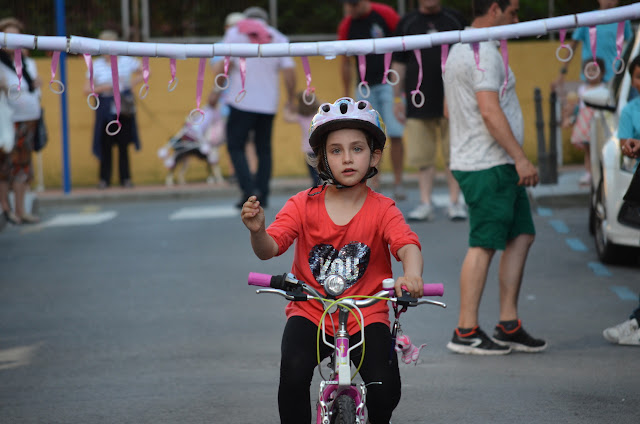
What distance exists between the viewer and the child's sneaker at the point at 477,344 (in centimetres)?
671

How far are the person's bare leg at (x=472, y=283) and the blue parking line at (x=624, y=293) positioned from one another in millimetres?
2009

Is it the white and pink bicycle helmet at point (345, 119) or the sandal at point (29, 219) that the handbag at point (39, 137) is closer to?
the sandal at point (29, 219)

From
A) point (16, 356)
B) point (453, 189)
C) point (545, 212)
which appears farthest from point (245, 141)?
point (16, 356)

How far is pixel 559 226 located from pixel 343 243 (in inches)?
301

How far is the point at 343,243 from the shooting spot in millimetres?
4617

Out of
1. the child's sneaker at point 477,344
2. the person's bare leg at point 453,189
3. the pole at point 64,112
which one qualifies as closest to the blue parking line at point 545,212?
the person's bare leg at point 453,189

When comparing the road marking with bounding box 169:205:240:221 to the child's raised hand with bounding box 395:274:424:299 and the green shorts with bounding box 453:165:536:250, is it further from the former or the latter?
the child's raised hand with bounding box 395:274:424:299

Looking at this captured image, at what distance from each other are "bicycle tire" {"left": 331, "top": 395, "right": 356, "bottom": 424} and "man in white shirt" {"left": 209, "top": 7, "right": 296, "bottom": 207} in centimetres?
887

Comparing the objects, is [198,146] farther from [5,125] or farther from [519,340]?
[519,340]

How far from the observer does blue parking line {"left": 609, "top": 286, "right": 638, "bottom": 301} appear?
8.29 meters

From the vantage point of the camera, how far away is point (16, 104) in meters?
12.8

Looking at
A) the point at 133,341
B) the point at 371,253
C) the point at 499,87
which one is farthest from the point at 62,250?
the point at 371,253

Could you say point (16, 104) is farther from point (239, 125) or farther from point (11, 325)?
point (11, 325)

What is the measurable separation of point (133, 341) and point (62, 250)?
4.48 meters
